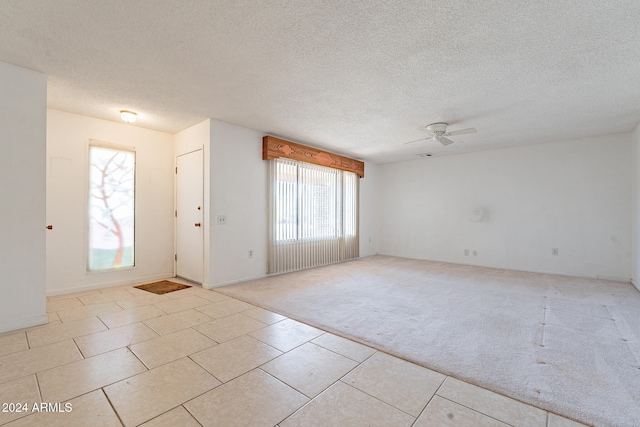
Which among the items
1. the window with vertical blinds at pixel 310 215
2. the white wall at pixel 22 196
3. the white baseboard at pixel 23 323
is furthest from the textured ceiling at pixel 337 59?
the white baseboard at pixel 23 323

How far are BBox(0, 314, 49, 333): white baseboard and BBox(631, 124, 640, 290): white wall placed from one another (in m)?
7.93

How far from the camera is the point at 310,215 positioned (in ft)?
19.7

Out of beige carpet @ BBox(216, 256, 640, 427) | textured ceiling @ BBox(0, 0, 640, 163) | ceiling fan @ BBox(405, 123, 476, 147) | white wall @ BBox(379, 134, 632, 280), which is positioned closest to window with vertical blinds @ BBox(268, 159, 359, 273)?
beige carpet @ BBox(216, 256, 640, 427)

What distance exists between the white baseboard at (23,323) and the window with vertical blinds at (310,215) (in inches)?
117

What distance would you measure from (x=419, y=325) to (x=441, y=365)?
2.55ft

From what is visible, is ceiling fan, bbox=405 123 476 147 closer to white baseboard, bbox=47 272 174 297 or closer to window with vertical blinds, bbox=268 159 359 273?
window with vertical blinds, bbox=268 159 359 273

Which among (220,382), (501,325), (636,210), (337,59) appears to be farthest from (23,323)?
(636,210)

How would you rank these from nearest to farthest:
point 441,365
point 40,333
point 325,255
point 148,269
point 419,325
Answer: point 441,365, point 40,333, point 419,325, point 148,269, point 325,255

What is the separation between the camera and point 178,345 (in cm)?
246

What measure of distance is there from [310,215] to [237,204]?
1.74 metres

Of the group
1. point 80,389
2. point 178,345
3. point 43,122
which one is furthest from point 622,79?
point 43,122

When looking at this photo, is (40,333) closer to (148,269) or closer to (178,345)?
(178,345)

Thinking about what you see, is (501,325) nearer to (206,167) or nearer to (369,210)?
(206,167)

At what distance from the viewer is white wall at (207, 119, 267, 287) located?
4438 millimetres
